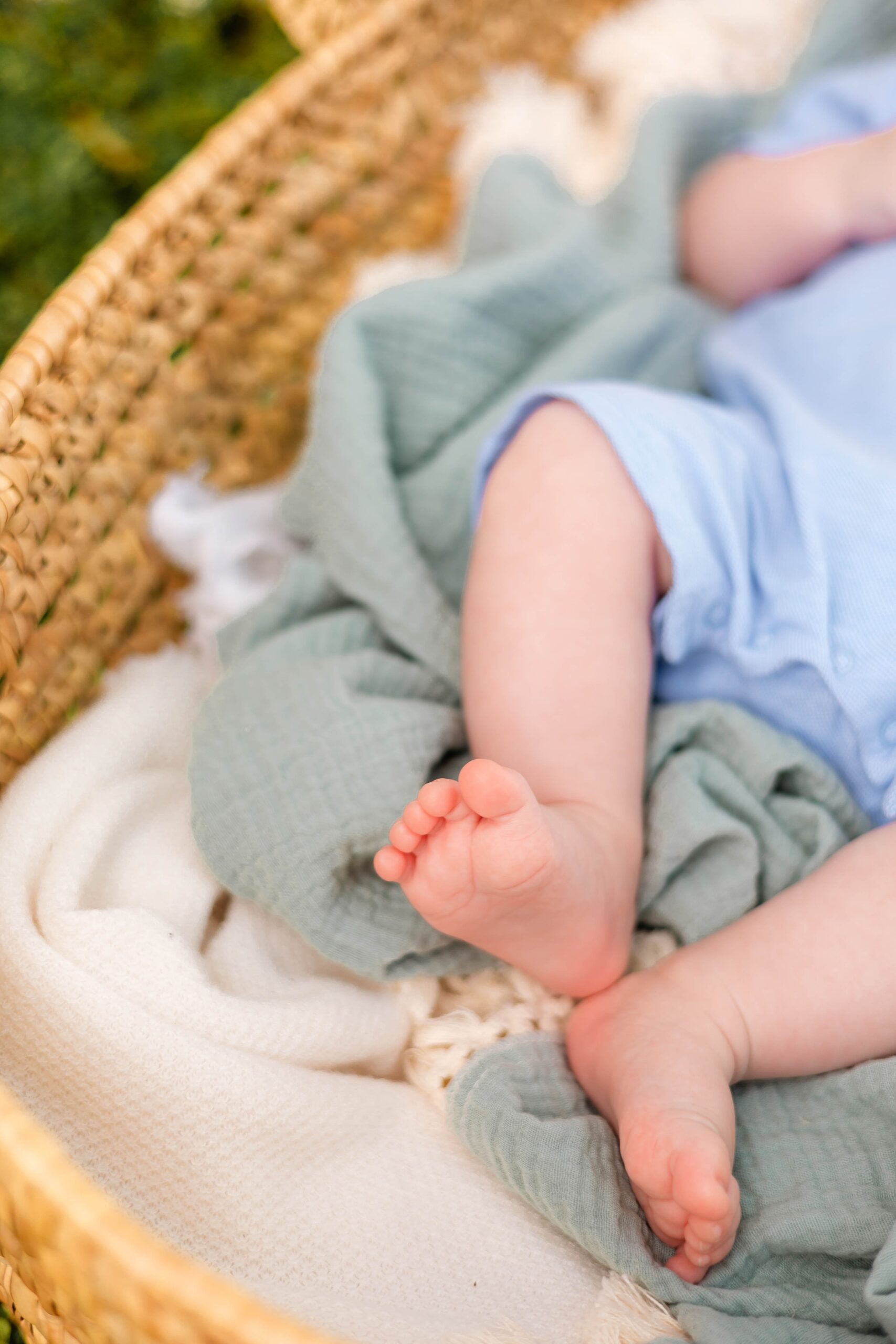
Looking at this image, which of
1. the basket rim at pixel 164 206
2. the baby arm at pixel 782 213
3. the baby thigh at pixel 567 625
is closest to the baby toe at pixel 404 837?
the baby thigh at pixel 567 625

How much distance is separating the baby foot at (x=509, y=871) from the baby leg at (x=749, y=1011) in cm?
5

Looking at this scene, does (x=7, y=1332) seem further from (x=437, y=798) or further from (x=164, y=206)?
(x=164, y=206)

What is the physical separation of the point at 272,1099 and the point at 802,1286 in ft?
1.05

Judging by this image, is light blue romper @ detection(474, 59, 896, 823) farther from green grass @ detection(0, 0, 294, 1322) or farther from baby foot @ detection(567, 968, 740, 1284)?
green grass @ detection(0, 0, 294, 1322)

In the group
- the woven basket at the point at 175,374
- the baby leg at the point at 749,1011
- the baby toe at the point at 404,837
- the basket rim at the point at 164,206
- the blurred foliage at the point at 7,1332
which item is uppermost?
the basket rim at the point at 164,206

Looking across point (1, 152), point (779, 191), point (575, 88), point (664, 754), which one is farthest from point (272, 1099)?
point (575, 88)

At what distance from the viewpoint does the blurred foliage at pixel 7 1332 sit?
699mm

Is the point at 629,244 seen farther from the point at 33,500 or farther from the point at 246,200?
the point at 33,500

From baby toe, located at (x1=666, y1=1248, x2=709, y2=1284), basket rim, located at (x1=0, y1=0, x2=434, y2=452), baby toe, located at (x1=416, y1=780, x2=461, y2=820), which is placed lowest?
baby toe, located at (x1=666, y1=1248, x2=709, y2=1284)

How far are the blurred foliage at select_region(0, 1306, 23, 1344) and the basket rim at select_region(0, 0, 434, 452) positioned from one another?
0.56 metres

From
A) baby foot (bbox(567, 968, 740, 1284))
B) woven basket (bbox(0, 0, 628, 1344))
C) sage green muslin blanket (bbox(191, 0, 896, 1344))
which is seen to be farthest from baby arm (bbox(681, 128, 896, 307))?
baby foot (bbox(567, 968, 740, 1284))

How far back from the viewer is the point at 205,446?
40.4 inches

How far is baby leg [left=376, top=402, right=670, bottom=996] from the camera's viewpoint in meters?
0.60

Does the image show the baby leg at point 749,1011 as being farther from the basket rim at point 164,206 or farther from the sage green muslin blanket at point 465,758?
the basket rim at point 164,206
